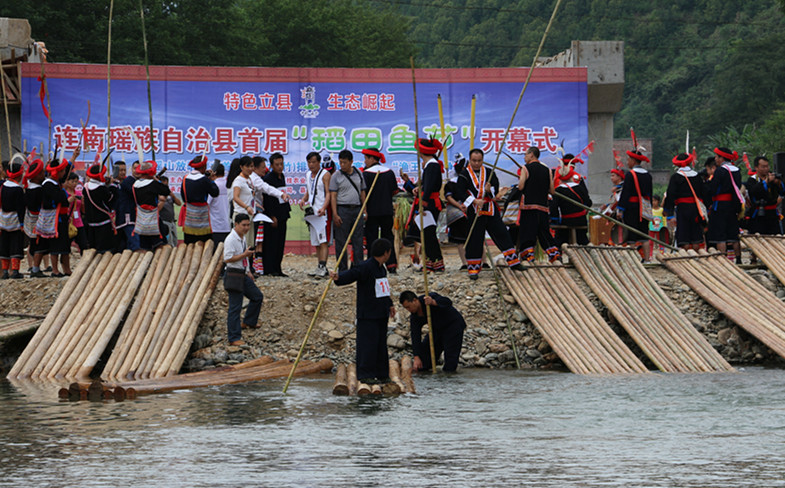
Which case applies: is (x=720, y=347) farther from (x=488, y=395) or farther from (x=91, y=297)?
(x=91, y=297)

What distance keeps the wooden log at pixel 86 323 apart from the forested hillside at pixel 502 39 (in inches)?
990

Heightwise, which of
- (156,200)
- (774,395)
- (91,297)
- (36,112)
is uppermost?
(36,112)

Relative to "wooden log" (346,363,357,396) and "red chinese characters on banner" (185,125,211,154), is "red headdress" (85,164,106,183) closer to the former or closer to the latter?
"wooden log" (346,363,357,396)

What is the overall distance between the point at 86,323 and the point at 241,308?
1.78 m

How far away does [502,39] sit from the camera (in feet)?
284

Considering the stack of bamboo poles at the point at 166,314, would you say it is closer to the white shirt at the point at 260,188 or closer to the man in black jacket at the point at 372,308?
the white shirt at the point at 260,188

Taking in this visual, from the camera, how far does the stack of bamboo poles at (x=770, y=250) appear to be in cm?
1502

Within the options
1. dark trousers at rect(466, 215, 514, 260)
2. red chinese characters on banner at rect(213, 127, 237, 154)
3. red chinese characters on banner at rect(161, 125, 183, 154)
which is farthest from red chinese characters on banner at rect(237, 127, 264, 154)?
dark trousers at rect(466, 215, 514, 260)

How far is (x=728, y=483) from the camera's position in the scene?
6586 mm

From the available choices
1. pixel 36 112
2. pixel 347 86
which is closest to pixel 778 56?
pixel 347 86

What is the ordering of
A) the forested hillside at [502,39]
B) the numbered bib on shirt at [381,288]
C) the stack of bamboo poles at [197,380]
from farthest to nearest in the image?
the forested hillside at [502,39]
the numbered bib on shirt at [381,288]
the stack of bamboo poles at [197,380]

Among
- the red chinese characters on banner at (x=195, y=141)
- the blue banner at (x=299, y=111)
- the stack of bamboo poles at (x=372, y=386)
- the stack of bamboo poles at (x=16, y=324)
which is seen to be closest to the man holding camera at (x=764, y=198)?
the blue banner at (x=299, y=111)

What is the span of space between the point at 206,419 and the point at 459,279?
5.51 meters

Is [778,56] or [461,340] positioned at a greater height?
[778,56]
